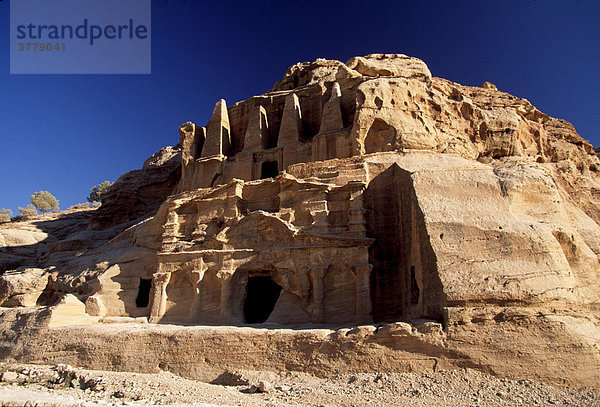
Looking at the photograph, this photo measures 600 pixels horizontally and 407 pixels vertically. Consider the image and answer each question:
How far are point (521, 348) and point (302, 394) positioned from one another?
5118mm

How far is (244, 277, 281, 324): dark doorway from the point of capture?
18297 millimetres

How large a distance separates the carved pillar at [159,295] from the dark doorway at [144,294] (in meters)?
1.41

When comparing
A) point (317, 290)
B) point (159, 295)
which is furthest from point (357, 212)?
point (159, 295)

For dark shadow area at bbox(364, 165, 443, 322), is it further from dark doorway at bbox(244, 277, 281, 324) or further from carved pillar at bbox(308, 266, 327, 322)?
dark doorway at bbox(244, 277, 281, 324)

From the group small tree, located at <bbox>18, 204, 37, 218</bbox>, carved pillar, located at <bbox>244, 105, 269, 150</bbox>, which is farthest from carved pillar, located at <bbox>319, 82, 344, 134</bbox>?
small tree, located at <bbox>18, 204, 37, 218</bbox>

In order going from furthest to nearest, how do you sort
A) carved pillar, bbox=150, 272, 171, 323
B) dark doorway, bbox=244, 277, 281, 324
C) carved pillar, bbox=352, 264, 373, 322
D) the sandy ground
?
dark doorway, bbox=244, 277, 281, 324, carved pillar, bbox=150, 272, 171, 323, carved pillar, bbox=352, 264, 373, 322, the sandy ground

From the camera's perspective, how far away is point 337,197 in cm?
1692

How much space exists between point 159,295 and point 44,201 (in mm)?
48974

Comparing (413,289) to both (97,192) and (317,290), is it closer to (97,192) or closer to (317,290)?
(317,290)

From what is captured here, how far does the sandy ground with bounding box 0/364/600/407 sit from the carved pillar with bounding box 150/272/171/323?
4361mm

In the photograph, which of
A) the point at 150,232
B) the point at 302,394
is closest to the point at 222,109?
the point at 150,232

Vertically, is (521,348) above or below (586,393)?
above

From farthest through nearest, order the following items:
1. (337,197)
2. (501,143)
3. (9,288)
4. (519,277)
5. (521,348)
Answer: (501,143)
(9,288)
(337,197)
(519,277)
(521,348)

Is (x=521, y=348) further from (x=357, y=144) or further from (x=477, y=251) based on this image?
(x=357, y=144)
